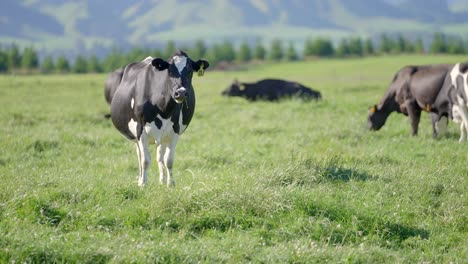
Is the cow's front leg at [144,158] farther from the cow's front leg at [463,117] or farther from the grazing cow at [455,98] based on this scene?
the cow's front leg at [463,117]

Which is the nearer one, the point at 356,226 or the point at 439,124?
the point at 356,226

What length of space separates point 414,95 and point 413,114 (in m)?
0.60

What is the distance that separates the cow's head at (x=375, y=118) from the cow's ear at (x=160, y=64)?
29.5 ft

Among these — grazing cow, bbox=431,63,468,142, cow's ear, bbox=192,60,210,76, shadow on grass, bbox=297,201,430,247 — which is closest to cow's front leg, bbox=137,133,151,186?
cow's ear, bbox=192,60,210,76

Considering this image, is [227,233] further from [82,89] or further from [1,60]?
[1,60]

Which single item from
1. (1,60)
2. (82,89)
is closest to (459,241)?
(82,89)

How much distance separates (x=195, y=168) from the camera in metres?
12.1

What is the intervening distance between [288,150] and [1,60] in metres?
83.4

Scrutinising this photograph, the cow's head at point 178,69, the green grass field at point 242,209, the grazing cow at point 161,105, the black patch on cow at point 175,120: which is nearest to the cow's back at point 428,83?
the green grass field at point 242,209

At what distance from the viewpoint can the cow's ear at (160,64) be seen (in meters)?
9.87

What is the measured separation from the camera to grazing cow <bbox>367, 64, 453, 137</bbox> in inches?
641

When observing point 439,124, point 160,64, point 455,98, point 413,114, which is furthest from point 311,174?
point 413,114

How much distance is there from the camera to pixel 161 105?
994cm

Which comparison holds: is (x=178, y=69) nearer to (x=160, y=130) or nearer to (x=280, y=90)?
(x=160, y=130)
